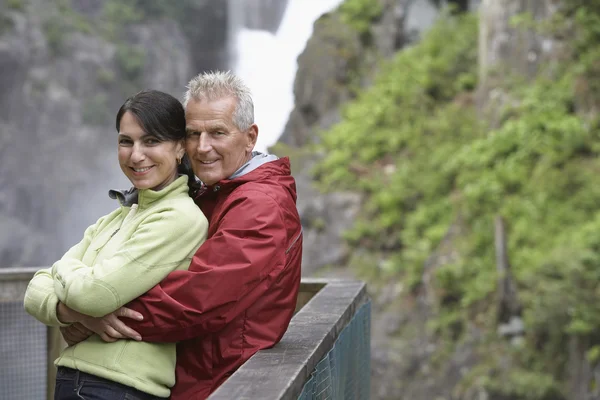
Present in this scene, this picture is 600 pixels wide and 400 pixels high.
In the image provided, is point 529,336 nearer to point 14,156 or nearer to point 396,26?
point 396,26

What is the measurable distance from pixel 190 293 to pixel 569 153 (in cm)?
1046

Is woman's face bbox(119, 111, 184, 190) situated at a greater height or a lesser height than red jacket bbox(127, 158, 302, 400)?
greater

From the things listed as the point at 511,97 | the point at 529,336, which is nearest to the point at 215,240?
the point at 529,336

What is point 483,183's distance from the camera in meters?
12.9

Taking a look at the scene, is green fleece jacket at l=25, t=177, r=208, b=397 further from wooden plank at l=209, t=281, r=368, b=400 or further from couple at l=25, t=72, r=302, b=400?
wooden plank at l=209, t=281, r=368, b=400

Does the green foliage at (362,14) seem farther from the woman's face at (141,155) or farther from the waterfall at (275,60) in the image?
the woman's face at (141,155)

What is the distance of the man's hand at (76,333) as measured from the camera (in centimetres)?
283

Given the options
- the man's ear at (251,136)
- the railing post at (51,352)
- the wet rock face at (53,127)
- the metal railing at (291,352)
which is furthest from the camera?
the wet rock face at (53,127)

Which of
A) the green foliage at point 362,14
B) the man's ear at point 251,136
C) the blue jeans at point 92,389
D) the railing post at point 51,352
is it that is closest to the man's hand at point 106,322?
the blue jeans at point 92,389

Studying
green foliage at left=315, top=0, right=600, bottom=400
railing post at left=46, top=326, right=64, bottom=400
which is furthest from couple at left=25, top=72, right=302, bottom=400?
green foliage at left=315, top=0, right=600, bottom=400

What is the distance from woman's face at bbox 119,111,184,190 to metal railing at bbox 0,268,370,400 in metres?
0.71

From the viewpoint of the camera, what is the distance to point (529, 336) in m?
10.4

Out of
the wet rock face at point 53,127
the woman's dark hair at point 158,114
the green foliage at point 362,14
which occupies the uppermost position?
the green foliage at point 362,14

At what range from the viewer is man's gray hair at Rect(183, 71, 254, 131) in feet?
9.57
